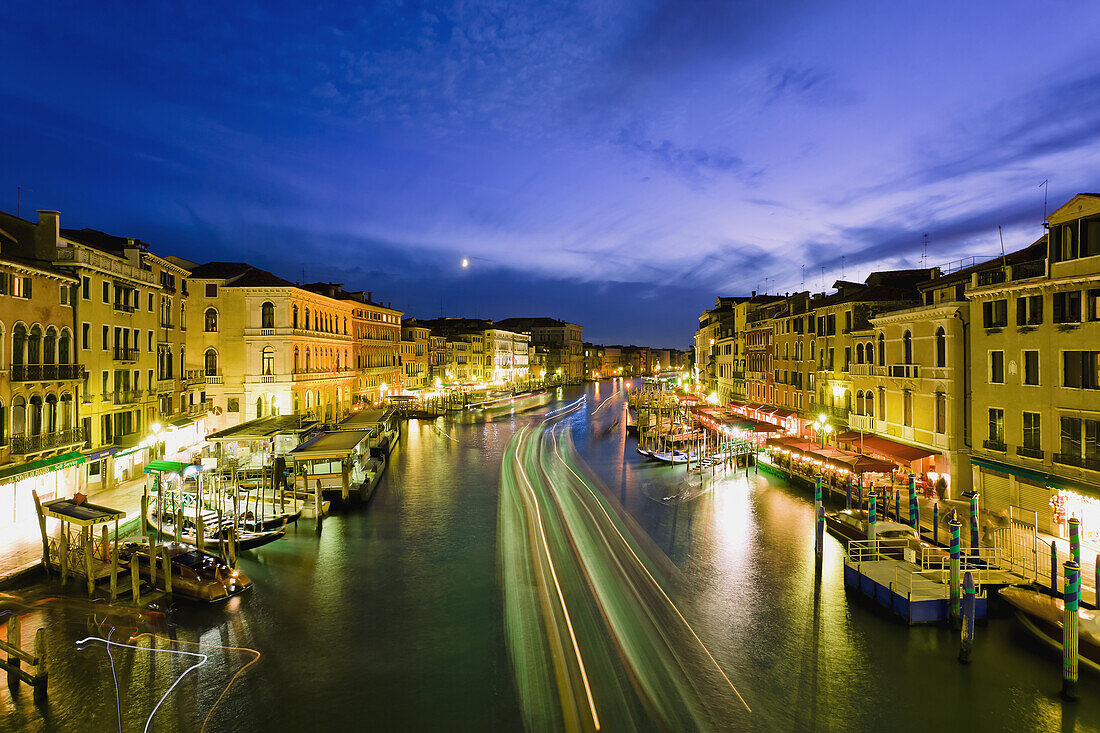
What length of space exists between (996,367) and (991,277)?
3.53 metres

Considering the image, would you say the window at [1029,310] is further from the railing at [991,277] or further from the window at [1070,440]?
the window at [1070,440]

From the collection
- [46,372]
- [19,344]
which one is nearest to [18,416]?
[46,372]

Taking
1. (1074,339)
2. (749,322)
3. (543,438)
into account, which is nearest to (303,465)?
(543,438)

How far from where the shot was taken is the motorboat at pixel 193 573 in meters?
16.7

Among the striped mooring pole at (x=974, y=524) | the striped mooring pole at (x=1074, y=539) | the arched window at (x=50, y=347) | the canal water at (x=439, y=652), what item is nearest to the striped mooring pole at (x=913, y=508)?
the canal water at (x=439, y=652)

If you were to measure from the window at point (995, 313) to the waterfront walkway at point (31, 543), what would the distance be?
112ft

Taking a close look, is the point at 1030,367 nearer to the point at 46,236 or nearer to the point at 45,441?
the point at 45,441

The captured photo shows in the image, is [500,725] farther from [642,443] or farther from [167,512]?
[642,443]

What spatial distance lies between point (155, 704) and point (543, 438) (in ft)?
135

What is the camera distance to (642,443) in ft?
162

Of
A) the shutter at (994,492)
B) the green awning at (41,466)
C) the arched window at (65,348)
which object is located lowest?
the shutter at (994,492)

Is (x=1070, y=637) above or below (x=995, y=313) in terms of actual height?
below

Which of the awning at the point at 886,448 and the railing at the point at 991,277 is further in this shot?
the awning at the point at 886,448

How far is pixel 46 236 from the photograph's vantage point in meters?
23.6
